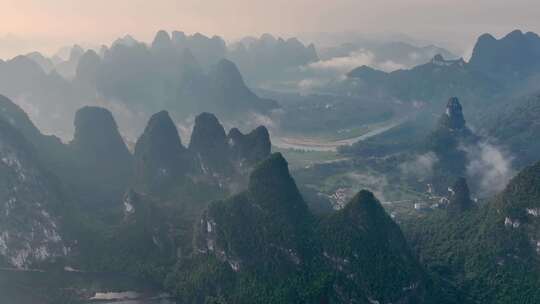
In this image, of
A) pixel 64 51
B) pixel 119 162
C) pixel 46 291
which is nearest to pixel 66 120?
pixel 119 162

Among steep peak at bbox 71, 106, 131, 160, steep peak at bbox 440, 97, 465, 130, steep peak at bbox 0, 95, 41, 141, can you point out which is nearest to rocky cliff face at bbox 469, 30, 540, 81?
steep peak at bbox 440, 97, 465, 130

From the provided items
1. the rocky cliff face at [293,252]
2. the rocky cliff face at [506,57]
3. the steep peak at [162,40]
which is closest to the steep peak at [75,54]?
the steep peak at [162,40]

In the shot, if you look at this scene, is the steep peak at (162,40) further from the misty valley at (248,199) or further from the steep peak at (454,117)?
the steep peak at (454,117)

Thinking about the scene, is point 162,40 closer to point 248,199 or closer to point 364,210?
point 248,199

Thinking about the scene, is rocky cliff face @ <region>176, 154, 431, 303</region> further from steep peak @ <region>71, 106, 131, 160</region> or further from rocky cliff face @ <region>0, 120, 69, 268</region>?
steep peak @ <region>71, 106, 131, 160</region>

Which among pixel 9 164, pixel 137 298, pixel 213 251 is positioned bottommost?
pixel 137 298

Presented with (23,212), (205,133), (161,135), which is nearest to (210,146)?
(205,133)

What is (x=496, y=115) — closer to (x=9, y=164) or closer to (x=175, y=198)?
(x=175, y=198)
